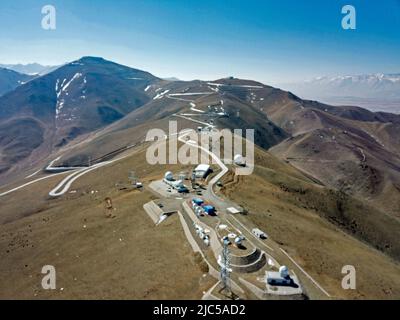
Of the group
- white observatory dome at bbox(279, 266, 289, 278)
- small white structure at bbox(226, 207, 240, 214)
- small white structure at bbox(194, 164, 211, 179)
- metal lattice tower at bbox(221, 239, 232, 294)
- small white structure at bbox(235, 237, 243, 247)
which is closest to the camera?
metal lattice tower at bbox(221, 239, 232, 294)

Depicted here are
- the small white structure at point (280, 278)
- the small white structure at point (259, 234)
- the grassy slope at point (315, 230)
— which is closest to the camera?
the small white structure at point (280, 278)

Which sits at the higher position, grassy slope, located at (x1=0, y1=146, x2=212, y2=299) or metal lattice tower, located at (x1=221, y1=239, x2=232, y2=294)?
metal lattice tower, located at (x1=221, y1=239, x2=232, y2=294)

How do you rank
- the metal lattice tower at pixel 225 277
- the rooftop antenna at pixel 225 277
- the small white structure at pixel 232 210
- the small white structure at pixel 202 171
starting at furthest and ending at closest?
the small white structure at pixel 202 171 → the small white structure at pixel 232 210 → the metal lattice tower at pixel 225 277 → the rooftop antenna at pixel 225 277

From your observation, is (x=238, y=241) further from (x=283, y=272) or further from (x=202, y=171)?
(x=202, y=171)

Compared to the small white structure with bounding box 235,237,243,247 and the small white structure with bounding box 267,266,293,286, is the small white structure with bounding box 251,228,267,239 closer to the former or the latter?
the small white structure with bounding box 235,237,243,247

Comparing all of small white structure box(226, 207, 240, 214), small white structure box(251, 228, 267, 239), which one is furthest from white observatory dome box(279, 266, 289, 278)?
small white structure box(226, 207, 240, 214)

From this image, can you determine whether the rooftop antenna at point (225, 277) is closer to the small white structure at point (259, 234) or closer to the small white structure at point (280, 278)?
the small white structure at point (280, 278)

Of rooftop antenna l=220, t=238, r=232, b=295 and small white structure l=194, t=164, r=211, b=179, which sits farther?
small white structure l=194, t=164, r=211, b=179

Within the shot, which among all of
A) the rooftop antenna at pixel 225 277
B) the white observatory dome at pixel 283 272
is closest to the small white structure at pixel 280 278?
the white observatory dome at pixel 283 272

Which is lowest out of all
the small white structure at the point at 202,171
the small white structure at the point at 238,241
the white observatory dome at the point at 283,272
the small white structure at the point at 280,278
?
the small white structure at the point at 280,278
